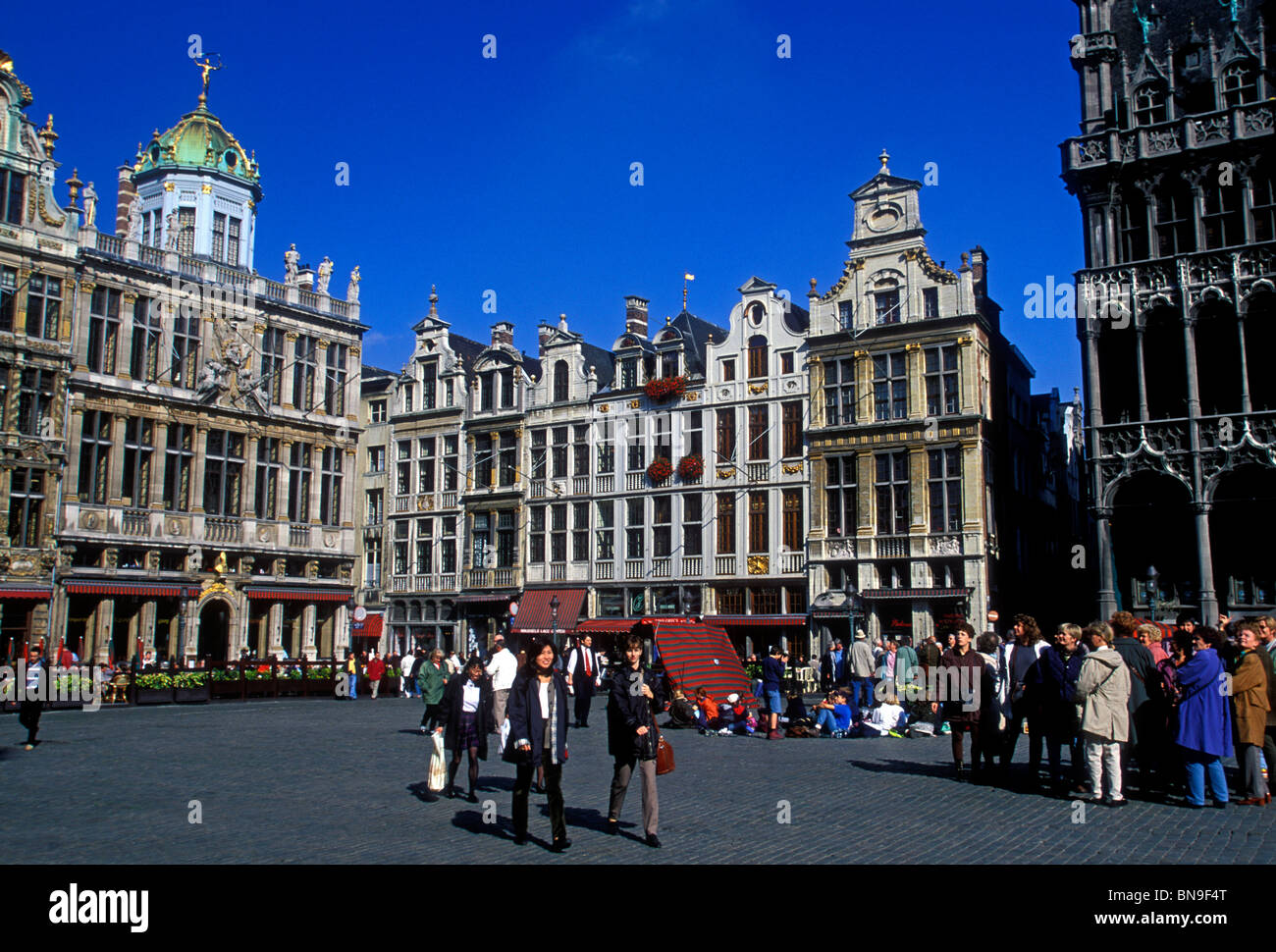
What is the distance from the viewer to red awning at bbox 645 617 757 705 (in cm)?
2189

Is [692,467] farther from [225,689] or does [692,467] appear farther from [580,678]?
[580,678]

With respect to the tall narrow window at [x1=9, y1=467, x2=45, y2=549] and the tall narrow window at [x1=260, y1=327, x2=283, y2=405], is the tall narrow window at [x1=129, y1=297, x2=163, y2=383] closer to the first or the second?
the tall narrow window at [x1=260, y1=327, x2=283, y2=405]

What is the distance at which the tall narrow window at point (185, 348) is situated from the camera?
41750 mm

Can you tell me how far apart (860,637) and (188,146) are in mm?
36745

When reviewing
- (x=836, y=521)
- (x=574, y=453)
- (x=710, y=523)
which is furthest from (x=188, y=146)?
(x=836, y=521)

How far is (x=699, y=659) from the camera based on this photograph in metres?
22.5

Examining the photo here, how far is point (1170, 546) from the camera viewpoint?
32.3 metres

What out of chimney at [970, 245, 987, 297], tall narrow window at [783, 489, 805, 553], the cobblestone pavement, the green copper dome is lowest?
the cobblestone pavement

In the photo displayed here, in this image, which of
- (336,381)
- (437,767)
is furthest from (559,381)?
(437,767)

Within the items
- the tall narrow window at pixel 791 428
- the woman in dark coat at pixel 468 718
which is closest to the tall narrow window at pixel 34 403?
the tall narrow window at pixel 791 428

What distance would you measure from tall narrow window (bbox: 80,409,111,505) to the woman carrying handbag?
33463 mm

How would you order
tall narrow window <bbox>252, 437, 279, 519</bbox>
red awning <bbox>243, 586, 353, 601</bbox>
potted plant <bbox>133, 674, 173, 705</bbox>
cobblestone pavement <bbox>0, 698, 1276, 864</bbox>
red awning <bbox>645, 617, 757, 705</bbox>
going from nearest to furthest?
cobblestone pavement <bbox>0, 698, 1276, 864</bbox> → red awning <bbox>645, 617, 757, 705</bbox> → potted plant <bbox>133, 674, 173, 705</bbox> → red awning <bbox>243, 586, 353, 601</bbox> → tall narrow window <bbox>252, 437, 279, 519</bbox>

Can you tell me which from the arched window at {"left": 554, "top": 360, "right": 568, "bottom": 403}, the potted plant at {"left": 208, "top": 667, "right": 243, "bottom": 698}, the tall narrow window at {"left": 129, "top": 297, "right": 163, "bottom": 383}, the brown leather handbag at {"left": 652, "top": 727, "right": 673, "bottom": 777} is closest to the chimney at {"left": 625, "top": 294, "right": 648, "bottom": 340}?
the arched window at {"left": 554, "top": 360, "right": 568, "bottom": 403}

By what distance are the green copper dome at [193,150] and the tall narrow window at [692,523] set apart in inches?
884
